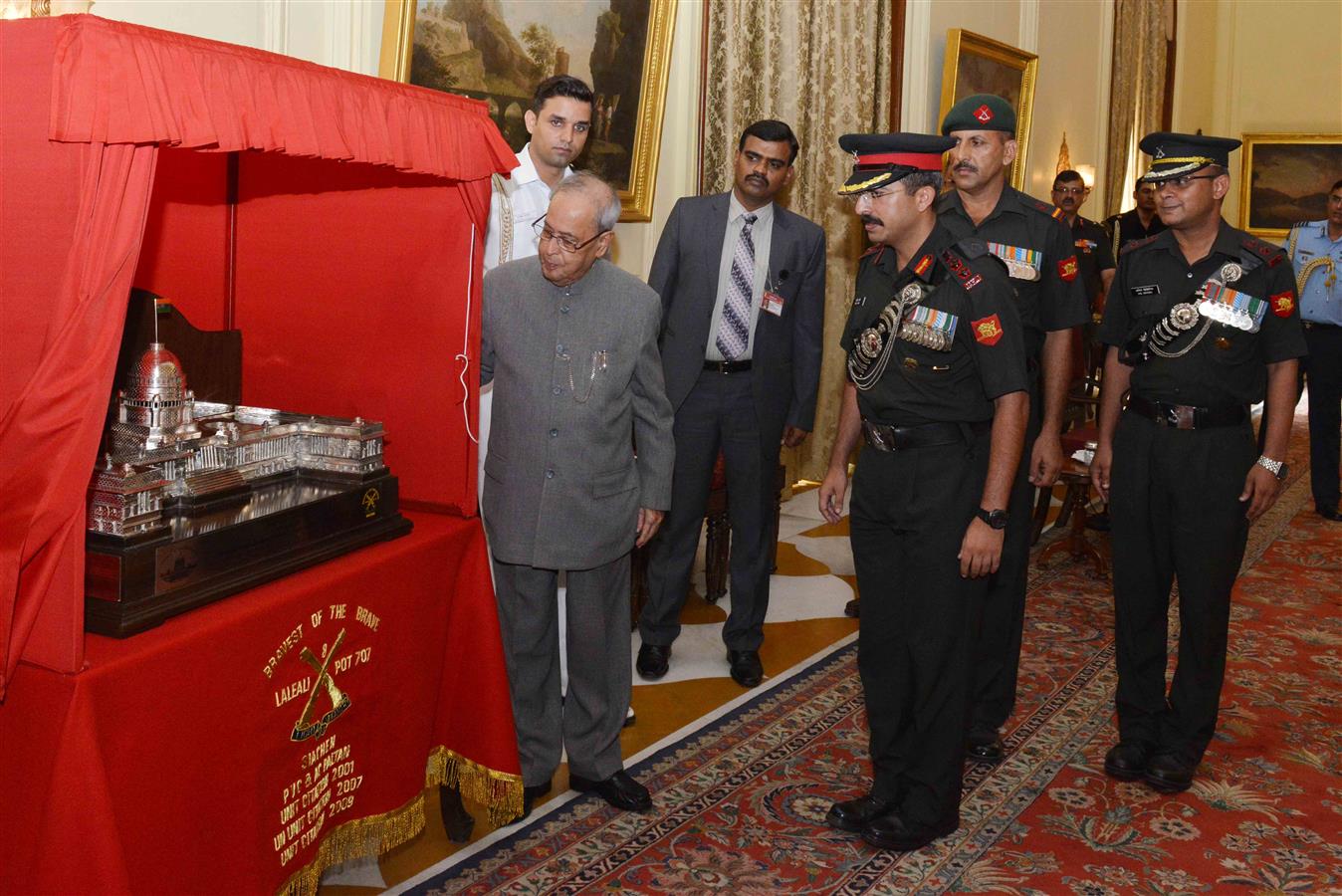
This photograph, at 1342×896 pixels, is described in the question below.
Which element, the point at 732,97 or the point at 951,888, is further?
the point at 732,97

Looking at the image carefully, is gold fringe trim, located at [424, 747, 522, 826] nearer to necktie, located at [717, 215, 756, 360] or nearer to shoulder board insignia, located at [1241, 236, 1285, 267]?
necktie, located at [717, 215, 756, 360]

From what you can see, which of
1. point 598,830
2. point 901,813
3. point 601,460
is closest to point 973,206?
point 601,460

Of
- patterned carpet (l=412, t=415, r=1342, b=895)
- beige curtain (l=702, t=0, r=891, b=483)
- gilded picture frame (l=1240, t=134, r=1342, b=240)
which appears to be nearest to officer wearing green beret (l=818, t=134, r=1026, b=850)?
patterned carpet (l=412, t=415, r=1342, b=895)

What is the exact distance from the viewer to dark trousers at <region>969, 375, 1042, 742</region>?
3945mm

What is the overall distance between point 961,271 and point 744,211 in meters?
1.61

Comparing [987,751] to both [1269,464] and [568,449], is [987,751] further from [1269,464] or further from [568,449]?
[568,449]

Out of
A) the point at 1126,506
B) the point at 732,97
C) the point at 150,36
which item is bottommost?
the point at 1126,506

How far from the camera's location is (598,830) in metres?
3.37

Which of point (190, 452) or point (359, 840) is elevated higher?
point (190, 452)

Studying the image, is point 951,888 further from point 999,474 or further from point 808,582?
point 808,582

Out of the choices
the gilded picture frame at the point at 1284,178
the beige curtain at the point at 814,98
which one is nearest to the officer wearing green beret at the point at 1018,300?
the beige curtain at the point at 814,98

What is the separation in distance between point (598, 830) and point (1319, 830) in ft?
6.75

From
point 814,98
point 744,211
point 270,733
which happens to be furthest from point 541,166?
point 814,98

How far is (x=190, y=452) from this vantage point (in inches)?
97.6
